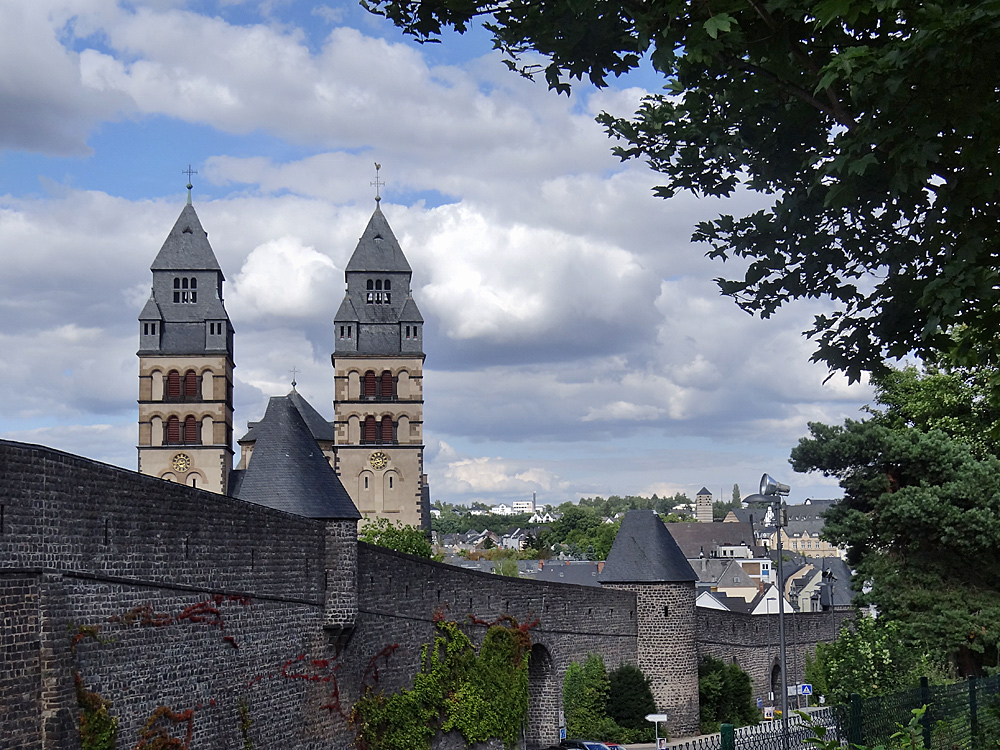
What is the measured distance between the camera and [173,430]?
6669 cm

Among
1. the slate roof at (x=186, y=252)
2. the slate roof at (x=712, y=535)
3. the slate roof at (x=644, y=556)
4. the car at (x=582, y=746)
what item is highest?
the slate roof at (x=186, y=252)

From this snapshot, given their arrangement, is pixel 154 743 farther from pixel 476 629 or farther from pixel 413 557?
pixel 476 629

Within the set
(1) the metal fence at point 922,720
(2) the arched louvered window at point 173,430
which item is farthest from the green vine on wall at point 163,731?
(2) the arched louvered window at point 173,430

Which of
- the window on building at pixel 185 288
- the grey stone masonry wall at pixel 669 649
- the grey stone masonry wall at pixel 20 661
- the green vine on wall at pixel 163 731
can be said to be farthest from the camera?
the window on building at pixel 185 288

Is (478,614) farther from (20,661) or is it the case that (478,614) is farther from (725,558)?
(725,558)

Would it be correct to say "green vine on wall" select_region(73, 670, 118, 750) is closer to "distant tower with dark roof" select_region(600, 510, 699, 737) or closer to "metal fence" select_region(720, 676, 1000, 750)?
"metal fence" select_region(720, 676, 1000, 750)

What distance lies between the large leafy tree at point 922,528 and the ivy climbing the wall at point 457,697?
797 centimetres

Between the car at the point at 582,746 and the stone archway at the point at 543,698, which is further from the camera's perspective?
the stone archway at the point at 543,698

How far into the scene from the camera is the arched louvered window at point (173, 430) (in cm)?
6650

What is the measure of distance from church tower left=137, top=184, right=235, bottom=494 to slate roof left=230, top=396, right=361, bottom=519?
45694 millimetres

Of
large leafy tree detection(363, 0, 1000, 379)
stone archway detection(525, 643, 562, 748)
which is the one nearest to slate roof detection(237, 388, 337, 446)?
stone archway detection(525, 643, 562, 748)

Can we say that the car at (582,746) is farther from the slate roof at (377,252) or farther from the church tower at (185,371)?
the slate roof at (377,252)

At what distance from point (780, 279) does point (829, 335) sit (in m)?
0.65

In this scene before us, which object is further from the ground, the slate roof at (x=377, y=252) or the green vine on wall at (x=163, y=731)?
the slate roof at (x=377, y=252)
